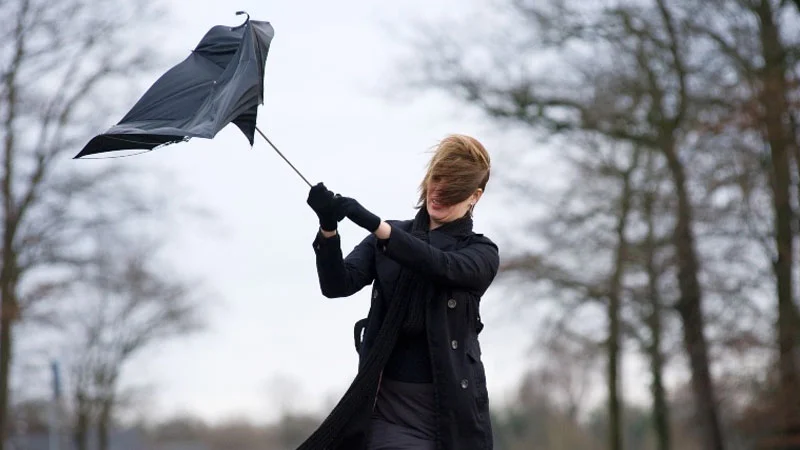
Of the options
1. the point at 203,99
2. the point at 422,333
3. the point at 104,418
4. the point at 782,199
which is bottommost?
the point at 422,333

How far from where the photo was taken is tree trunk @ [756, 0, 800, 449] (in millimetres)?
21906

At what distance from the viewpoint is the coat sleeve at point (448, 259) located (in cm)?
453

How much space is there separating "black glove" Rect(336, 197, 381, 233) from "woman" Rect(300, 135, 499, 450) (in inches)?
2.2

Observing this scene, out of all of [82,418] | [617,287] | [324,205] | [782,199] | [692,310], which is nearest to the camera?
[324,205]

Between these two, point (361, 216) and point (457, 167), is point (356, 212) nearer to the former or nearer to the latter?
point (361, 216)

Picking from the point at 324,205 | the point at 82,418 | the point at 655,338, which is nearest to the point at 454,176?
the point at 324,205

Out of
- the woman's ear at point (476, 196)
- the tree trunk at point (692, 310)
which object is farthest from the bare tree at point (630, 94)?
the woman's ear at point (476, 196)

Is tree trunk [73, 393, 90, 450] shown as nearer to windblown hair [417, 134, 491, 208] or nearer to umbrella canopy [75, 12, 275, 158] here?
umbrella canopy [75, 12, 275, 158]

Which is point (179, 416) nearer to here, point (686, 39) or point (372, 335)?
point (686, 39)

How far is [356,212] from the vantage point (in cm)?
447

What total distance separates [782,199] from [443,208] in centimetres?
1908

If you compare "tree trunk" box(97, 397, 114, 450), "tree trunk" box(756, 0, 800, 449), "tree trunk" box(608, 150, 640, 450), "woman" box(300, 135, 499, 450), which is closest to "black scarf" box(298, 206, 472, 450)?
"woman" box(300, 135, 499, 450)

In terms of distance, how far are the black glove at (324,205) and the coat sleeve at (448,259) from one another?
20cm

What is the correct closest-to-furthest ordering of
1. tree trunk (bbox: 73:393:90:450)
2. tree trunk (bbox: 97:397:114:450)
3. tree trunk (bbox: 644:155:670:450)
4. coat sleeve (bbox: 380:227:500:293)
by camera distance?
coat sleeve (bbox: 380:227:500:293)
tree trunk (bbox: 644:155:670:450)
tree trunk (bbox: 97:397:114:450)
tree trunk (bbox: 73:393:90:450)
